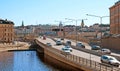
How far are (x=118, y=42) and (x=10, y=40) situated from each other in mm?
121136

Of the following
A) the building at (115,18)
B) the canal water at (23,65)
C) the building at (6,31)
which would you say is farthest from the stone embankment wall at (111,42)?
the building at (6,31)

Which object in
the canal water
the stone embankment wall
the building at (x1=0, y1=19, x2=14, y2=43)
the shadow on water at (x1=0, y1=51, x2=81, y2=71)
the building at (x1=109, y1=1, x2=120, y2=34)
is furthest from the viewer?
the building at (x1=0, y1=19, x2=14, y2=43)

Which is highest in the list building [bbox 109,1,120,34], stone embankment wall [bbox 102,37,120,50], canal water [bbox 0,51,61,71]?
building [bbox 109,1,120,34]

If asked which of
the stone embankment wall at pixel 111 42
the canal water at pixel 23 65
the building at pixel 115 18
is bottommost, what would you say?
the canal water at pixel 23 65

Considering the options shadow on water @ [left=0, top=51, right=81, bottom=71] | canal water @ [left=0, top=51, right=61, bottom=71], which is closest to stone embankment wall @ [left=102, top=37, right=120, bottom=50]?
shadow on water @ [left=0, top=51, right=81, bottom=71]

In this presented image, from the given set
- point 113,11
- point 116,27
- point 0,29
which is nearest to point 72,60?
point 116,27

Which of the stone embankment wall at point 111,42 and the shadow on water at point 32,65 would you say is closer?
the shadow on water at point 32,65

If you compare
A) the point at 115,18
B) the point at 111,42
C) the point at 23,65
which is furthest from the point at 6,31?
the point at 23,65

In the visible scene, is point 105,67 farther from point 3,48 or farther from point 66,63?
point 3,48

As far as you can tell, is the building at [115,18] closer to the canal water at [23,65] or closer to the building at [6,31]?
the canal water at [23,65]

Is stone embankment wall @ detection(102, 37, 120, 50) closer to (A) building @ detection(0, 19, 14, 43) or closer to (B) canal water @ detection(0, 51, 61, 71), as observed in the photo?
(B) canal water @ detection(0, 51, 61, 71)

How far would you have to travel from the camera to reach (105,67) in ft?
140

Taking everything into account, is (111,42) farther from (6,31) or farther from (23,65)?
(6,31)

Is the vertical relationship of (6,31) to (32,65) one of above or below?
above
